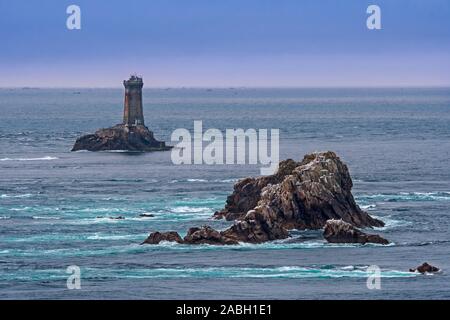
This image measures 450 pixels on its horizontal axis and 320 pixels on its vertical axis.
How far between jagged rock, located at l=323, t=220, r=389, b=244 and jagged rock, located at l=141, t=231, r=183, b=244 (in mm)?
10991

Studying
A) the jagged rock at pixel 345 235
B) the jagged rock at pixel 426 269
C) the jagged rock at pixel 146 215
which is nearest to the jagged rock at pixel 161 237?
the jagged rock at pixel 345 235

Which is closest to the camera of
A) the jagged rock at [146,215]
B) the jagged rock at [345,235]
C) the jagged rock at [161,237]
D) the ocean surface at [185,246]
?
the ocean surface at [185,246]

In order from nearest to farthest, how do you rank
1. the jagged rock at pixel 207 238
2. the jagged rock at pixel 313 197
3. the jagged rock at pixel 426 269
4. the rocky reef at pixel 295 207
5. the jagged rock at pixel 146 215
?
the jagged rock at pixel 426 269 → the jagged rock at pixel 207 238 → the rocky reef at pixel 295 207 → the jagged rock at pixel 313 197 → the jagged rock at pixel 146 215

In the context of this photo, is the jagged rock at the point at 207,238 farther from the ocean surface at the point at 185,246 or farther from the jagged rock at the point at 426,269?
the jagged rock at the point at 426,269

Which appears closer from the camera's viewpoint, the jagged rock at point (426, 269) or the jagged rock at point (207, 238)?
the jagged rock at point (426, 269)

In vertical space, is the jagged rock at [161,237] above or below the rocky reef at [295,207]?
below

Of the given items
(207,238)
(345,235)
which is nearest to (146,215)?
(207,238)

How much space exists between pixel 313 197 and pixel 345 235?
6.21m

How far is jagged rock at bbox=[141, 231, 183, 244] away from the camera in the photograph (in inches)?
3899

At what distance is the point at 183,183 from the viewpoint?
146m

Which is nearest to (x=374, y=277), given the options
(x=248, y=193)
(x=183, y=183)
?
(x=248, y=193)

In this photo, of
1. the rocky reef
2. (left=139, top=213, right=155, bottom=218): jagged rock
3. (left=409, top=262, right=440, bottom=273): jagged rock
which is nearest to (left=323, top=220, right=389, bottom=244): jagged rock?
the rocky reef

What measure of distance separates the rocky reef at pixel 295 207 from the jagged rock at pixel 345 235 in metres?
0.07

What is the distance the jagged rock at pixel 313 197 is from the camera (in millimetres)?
103625
